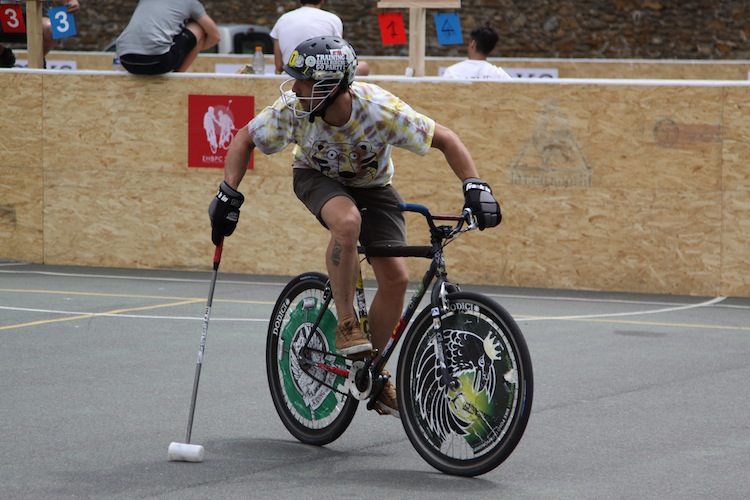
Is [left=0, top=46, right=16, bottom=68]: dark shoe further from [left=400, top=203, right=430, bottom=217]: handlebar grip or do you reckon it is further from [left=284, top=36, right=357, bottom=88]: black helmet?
[left=400, top=203, right=430, bottom=217]: handlebar grip

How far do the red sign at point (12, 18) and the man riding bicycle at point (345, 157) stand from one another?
32.9ft

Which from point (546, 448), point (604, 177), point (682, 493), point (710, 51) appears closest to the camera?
point (682, 493)

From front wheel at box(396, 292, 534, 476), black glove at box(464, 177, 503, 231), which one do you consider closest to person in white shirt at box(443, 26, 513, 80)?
black glove at box(464, 177, 503, 231)

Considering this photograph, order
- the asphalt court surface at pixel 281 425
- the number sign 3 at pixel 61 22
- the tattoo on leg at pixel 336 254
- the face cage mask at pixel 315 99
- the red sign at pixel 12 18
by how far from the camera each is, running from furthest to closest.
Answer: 1. the red sign at pixel 12 18
2. the number sign 3 at pixel 61 22
3. the tattoo on leg at pixel 336 254
4. the face cage mask at pixel 315 99
5. the asphalt court surface at pixel 281 425

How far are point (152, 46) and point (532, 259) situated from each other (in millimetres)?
4295

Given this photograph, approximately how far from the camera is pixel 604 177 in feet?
40.5

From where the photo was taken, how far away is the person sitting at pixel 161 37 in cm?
1335

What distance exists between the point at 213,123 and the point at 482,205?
Answer: 7.99 m

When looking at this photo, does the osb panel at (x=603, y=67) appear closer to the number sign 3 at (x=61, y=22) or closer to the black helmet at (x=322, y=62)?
the number sign 3 at (x=61, y=22)

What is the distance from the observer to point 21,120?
45.4 feet

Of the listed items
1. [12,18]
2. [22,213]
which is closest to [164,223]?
[22,213]

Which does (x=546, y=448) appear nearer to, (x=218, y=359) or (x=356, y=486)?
(x=356, y=486)

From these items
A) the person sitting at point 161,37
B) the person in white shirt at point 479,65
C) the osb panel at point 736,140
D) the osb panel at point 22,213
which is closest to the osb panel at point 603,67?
the person in white shirt at point 479,65

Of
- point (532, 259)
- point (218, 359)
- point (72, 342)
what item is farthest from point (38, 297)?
point (532, 259)
